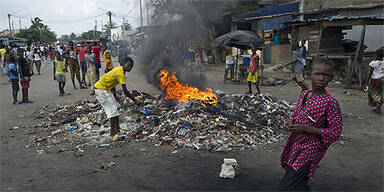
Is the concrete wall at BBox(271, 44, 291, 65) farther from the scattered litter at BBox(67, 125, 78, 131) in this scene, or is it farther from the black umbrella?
the scattered litter at BBox(67, 125, 78, 131)

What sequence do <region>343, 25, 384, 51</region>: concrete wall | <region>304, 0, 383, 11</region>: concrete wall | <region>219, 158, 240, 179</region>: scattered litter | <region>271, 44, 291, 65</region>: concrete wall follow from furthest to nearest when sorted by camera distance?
<region>271, 44, 291, 65</region>: concrete wall, <region>304, 0, 383, 11</region>: concrete wall, <region>343, 25, 384, 51</region>: concrete wall, <region>219, 158, 240, 179</region>: scattered litter

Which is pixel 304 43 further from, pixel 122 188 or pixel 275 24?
pixel 122 188

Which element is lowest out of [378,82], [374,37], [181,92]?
[181,92]

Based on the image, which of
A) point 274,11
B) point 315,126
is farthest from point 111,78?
point 274,11

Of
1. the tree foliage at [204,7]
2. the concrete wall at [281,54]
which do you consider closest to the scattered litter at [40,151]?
the tree foliage at [204,7]

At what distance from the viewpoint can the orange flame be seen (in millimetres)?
6865

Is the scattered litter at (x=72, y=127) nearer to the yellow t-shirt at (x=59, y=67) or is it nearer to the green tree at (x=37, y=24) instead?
the yellow t-shirt at (x=59, y=67)

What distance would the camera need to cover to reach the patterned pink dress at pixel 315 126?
2.23 m

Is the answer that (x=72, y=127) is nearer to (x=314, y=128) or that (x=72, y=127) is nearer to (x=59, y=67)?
(x=59, y=67)

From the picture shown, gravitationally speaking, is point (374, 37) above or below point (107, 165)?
above

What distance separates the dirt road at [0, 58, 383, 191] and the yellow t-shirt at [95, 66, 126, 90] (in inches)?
49.3

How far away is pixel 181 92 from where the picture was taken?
748 cm

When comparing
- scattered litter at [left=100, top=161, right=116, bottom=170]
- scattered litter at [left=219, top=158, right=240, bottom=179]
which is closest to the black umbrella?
scattered litter at [left=219, top=158, right=240, bottom=179]

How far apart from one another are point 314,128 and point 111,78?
163 inches
